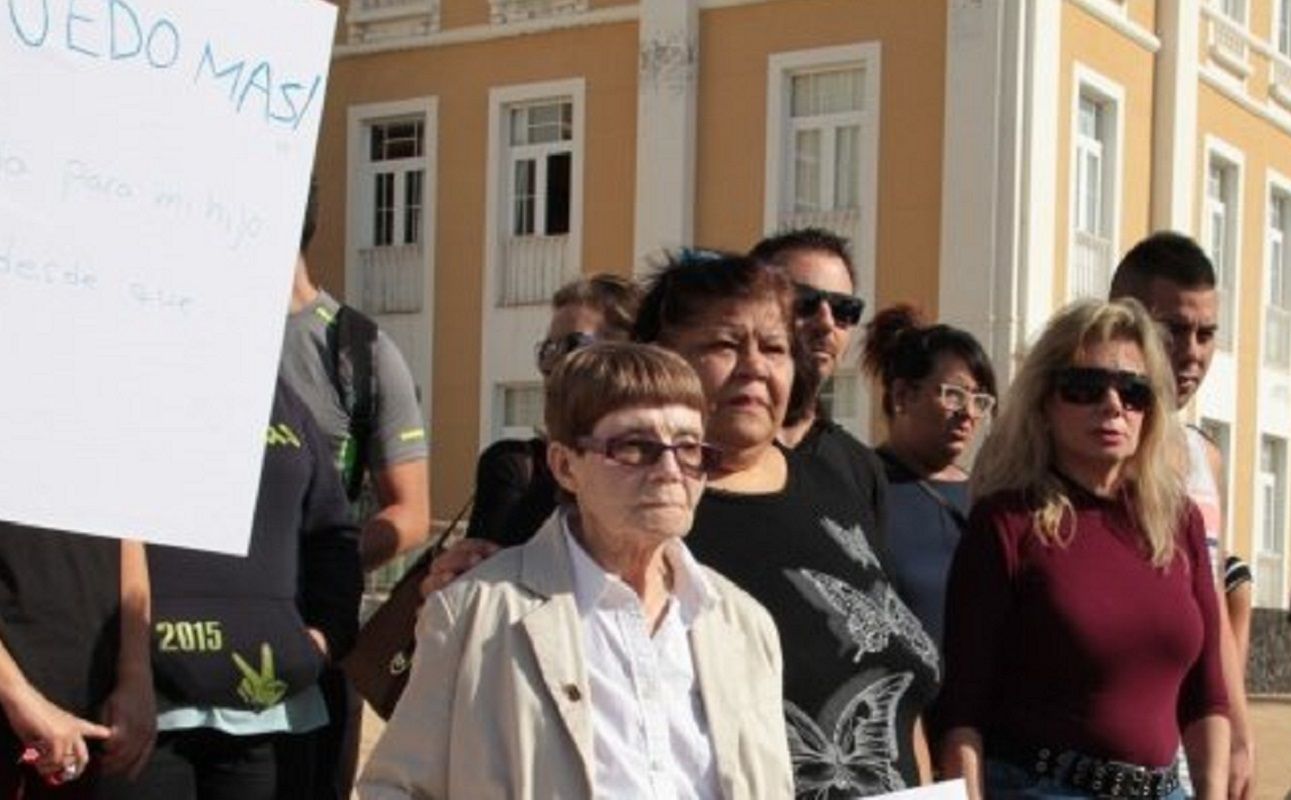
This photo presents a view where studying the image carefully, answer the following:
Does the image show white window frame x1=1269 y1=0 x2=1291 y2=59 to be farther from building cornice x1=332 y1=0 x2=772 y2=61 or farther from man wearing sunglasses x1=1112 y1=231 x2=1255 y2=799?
man wearing sunglasses x1=1112 y1=231 x2=1255 y2=799

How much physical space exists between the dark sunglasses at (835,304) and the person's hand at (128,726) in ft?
5.15

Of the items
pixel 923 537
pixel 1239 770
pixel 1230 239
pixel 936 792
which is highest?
pixel 1230 239

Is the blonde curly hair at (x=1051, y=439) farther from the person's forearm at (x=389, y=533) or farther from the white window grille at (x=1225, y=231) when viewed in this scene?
the white window grille at (x=1225, y=231)

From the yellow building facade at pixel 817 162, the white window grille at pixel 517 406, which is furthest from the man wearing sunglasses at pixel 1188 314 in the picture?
the white window grille at pixel 517 406

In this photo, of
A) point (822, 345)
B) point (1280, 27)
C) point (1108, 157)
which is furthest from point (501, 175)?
point (822, 345)

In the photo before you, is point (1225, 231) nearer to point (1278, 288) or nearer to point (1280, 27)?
point (1278, 288)

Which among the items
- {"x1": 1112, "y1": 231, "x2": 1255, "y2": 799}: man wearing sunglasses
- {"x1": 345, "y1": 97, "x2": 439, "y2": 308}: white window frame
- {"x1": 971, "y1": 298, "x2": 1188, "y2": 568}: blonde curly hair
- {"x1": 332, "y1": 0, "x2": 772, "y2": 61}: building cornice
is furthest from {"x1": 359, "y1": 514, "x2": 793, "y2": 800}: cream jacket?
{"x1": 345, "y1": 97, "x2": 439, "y2": 308}: white window frame

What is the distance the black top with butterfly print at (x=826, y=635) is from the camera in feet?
13.3

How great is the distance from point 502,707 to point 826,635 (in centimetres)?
75

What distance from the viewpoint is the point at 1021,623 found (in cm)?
466

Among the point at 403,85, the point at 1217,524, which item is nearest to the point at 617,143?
the point at 403,85

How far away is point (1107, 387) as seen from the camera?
4.83 m

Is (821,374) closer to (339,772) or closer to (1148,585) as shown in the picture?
(1148,585)

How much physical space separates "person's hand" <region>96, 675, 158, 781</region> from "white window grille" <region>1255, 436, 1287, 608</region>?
987 inches
